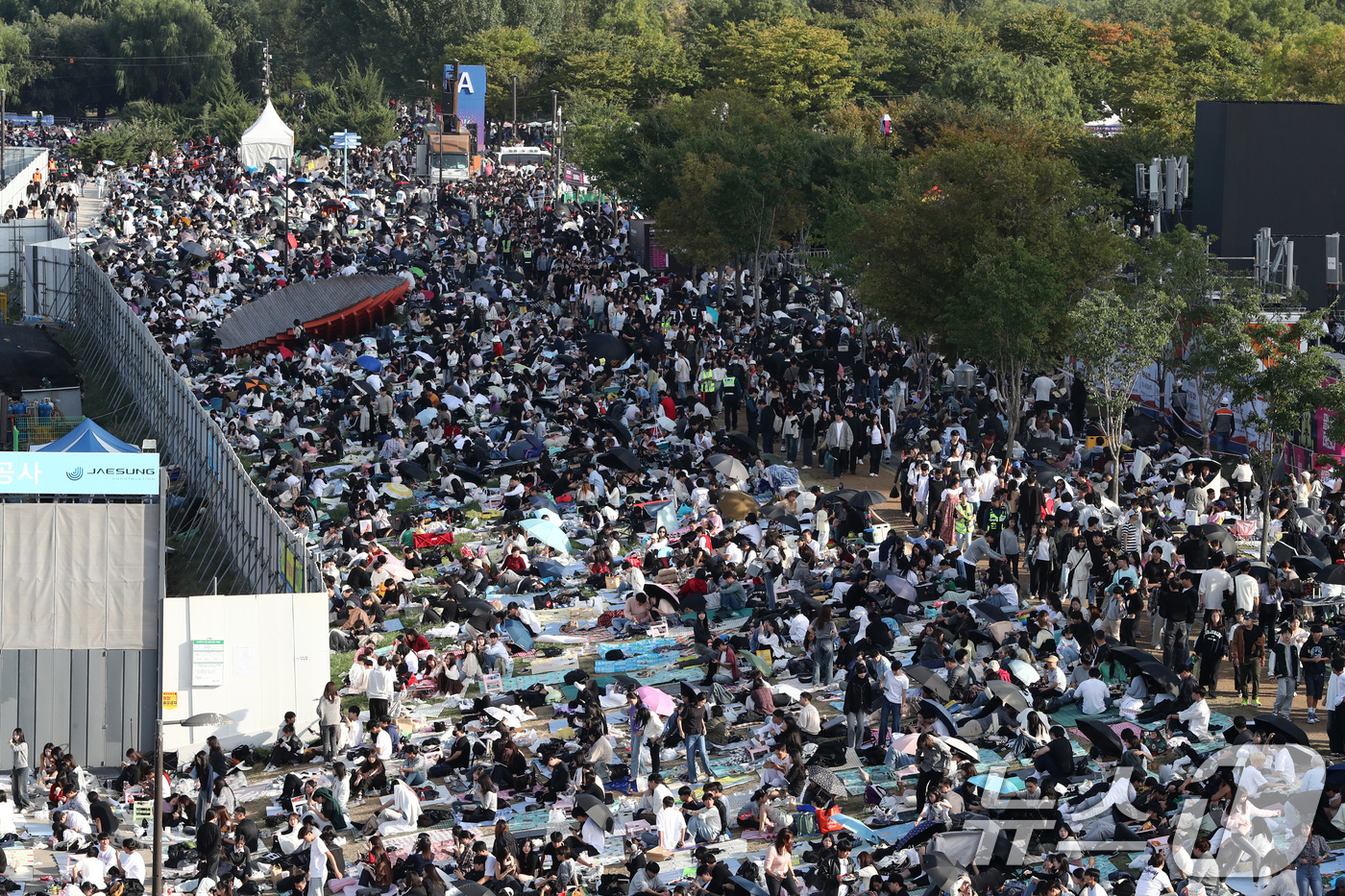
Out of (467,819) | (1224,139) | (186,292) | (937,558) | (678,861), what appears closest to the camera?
(678,861)

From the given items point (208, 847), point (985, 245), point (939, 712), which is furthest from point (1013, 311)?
point (208, 847)

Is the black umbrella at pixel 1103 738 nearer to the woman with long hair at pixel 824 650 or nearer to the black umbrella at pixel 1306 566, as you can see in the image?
the woman with long hair at pixel 824 650

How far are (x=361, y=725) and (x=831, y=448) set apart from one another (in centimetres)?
1263

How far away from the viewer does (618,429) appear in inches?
1276

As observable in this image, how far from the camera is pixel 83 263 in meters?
50.2

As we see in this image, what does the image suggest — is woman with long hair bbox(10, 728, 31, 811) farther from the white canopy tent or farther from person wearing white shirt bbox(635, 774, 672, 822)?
the white canopy tent

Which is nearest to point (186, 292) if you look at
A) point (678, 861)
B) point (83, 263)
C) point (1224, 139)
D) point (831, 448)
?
point (83, 263)

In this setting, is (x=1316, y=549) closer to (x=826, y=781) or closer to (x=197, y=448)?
(x=826, y=781)

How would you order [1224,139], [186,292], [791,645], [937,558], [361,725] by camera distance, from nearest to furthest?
1. [361,725]
2. [791,645]
3. [937,558]
4. [1224,139]
5. [186,292]

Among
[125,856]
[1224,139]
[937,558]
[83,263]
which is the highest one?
[1224,139]

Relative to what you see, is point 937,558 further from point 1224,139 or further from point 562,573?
point 1224,139

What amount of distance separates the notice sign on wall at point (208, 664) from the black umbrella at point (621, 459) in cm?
1063

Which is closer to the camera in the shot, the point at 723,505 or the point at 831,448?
the point at 723,505

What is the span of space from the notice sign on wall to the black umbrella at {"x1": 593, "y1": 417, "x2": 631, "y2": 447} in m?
12.3
